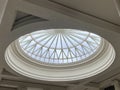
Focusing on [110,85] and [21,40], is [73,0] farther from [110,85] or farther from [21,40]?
[110,85]

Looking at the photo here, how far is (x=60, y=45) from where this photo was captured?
56.2 feet

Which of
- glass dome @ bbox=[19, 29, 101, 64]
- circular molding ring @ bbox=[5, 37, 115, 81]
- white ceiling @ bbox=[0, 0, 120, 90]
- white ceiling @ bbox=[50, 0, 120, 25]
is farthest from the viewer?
glass dome @ bbox=[19, 29, 101, 64]

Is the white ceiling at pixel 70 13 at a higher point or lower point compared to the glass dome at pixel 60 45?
lower

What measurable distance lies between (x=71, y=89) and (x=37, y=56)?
5.53 m

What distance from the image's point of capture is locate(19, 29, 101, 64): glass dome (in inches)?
599

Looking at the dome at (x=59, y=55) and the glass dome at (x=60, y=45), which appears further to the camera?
the glass dome at (x=60, y=45)

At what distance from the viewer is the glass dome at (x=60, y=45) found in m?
15.2

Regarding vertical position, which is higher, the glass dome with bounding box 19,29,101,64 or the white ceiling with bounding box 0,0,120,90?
the glass dome with bounding box 19,29,101,64

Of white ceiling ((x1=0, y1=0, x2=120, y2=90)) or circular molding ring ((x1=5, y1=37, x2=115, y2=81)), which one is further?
circular molding ring ((x1=5, y1=37, x2=115, y2=81))

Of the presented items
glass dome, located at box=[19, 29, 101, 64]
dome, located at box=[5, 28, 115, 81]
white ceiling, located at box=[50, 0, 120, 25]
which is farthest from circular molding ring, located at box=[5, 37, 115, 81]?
white ceiling, located at box=[50, 0, 120, 25]

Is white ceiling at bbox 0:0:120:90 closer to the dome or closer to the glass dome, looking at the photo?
the dome

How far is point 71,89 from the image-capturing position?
64.4ft

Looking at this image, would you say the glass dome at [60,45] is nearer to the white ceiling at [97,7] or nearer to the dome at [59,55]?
the dome at [59,55]

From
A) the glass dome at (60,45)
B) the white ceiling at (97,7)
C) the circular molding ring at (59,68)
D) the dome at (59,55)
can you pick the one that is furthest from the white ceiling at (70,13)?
the glass dome at (60,45)
